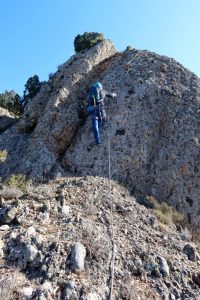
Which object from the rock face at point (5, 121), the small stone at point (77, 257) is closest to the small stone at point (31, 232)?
the small stone at point (77, 257)

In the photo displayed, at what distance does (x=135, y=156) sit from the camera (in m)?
14.2

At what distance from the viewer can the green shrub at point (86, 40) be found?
833 inches

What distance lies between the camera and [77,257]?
7.40m

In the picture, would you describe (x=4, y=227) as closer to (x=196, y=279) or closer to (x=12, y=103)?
(x=196, y=279)

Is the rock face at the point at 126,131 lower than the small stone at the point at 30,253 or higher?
higher

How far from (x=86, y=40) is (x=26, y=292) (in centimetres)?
1702

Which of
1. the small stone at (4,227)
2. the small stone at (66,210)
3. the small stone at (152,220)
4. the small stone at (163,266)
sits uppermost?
the small stone at (66,210)

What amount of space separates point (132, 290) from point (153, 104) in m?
9.47

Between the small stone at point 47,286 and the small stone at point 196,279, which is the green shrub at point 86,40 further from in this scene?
the small stone at point 47,286

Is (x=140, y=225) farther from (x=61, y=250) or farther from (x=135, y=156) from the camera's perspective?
(x=135, y=156)

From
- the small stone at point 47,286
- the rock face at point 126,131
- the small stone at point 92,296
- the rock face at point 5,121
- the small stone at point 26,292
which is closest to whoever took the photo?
the small stone at point 26,292

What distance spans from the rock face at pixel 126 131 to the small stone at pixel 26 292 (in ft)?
22.9

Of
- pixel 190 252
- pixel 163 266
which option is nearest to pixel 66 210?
pixel 163 266

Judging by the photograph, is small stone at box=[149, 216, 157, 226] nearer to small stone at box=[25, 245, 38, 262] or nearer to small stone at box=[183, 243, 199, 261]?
small stone at box=[183, 243, 199, 261]
